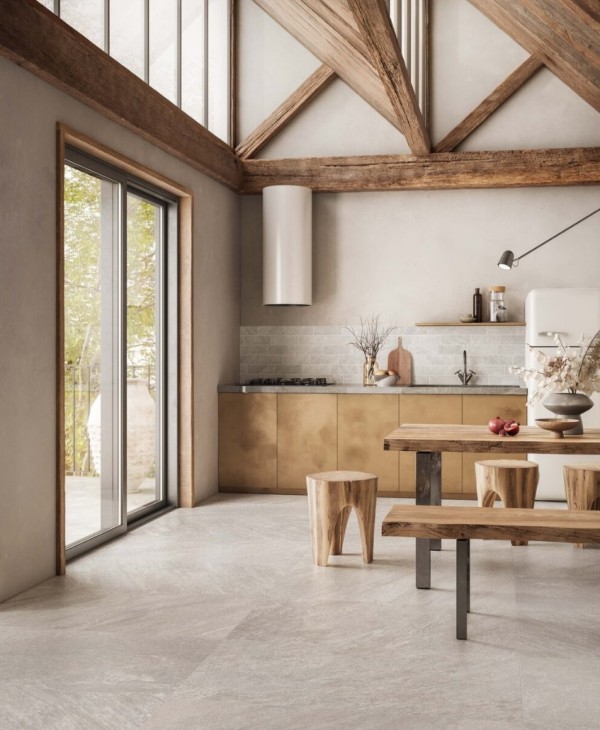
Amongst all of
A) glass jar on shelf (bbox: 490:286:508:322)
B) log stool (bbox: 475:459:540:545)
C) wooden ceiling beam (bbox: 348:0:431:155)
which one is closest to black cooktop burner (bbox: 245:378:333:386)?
glass jar on shelf (bbox: 490:286:508:322)

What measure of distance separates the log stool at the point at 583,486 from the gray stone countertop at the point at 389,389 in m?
1.61

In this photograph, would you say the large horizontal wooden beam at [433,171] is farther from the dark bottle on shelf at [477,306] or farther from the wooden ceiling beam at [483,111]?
the dark bottle on shelf at [477,306]

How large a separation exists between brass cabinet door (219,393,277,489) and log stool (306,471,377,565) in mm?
2371

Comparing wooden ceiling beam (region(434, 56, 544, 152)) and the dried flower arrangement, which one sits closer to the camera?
the dried flower arrangement

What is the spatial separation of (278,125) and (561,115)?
2.44 meters

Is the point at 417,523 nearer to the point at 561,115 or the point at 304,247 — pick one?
the point at 304,247

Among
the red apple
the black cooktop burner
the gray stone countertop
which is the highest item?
the black cooktop burner

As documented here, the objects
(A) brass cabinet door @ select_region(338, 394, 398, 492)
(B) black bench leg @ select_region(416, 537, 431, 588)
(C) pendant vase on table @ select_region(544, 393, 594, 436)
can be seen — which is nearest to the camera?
(B) black bench leg @ select_region(416, 537, 431, 588)

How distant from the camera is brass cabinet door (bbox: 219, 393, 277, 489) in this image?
7.01m

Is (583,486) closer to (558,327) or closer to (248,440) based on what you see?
(558,327)

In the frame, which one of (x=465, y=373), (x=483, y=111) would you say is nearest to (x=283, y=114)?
(x=483, y=111)

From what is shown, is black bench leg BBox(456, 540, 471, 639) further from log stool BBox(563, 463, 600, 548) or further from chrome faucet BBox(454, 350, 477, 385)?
chrome faucet BBox(454, 350, 477, 385)

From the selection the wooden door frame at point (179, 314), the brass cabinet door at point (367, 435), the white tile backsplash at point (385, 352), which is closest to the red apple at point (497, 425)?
the wooden door frame at point (179, 314)

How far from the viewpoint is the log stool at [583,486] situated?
495 cm
